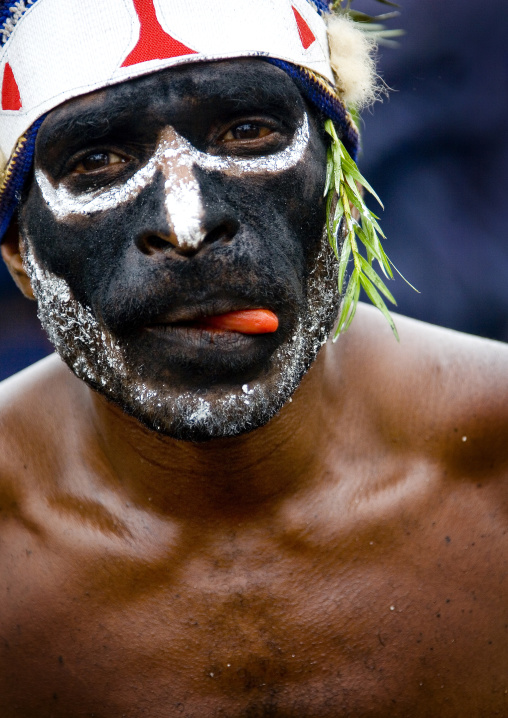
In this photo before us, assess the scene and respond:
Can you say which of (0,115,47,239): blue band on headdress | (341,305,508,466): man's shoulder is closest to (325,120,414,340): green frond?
(341,305,508,466): man's shoulder

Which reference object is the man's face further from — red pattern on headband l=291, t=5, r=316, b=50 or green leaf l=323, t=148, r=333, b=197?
red pattern on headband l=291, t=5, r=316, b=50

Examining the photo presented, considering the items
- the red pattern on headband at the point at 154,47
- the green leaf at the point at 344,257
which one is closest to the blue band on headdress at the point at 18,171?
the red pattern on headband at the point at 154,47

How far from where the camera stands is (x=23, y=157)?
2.75m

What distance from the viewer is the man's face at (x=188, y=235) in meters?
2.36

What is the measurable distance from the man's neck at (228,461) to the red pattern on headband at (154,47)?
3.41 feet

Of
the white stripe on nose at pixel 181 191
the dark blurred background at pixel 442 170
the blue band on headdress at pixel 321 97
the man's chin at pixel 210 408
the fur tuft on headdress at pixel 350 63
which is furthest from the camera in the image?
the dark blurred background at pixel 442 170

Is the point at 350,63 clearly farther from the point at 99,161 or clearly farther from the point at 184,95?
the point at 99,161

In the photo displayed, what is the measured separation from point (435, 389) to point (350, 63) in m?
1.09

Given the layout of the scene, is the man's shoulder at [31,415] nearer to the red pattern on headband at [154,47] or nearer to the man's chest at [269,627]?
the man's chest at [269,627]

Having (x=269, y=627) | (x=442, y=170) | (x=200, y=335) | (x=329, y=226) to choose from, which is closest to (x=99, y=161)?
(x=200, y=335)

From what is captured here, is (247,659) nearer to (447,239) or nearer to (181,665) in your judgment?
(181,665)

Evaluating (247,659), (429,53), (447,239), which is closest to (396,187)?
(447,239)

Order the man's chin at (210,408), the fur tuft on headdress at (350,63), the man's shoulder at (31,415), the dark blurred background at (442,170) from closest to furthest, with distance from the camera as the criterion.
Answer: the man's chin at (210,408) → the fur tuft on headdress at (350,63) → the man's shoulder at (31,415) → the dark blurred background at (442,170)

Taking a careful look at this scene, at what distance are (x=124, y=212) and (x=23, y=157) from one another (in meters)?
0.47
